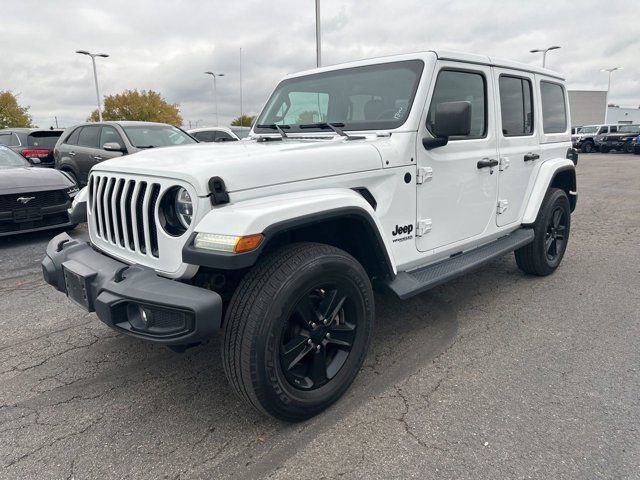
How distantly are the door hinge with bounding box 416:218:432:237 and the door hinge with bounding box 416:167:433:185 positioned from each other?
269 millimetres

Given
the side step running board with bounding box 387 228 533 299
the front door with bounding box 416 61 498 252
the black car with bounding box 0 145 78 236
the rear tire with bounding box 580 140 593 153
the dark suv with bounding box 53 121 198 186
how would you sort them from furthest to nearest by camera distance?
the rear tire with bounding box 580 140 593 153, the dark suv with bounding box 53 121 198 186, the black car with bounding box 0 145 78 236, the front door with bounding box 416 61 498 252, the side step running board with bounding box 387 228 533 299

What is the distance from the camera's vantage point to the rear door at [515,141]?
396 centimetres

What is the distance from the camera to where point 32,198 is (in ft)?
20.5

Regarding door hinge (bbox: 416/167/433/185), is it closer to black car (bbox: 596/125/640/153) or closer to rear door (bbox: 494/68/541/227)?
rear door (bbox: 494/68/541/227)

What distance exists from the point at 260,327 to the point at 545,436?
1.55 metres

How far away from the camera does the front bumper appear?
2.11m

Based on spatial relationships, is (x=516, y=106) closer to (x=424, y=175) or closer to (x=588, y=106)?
(x=424, y=175)

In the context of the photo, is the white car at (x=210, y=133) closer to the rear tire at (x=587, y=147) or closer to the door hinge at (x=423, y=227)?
the door hinge at (x=423, y=227)

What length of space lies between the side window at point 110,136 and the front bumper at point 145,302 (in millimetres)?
6634

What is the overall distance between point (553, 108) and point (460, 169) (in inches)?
82.4

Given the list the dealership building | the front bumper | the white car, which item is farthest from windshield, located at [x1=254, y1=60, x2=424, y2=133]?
the dealership building

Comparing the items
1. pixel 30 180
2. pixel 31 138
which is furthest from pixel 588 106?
pixel 30 180

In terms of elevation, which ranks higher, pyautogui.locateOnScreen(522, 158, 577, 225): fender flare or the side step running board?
pyautogui.locateOnScreen(522, 158, 577, 225): fender flare

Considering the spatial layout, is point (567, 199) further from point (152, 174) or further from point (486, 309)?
point (152, 174)
